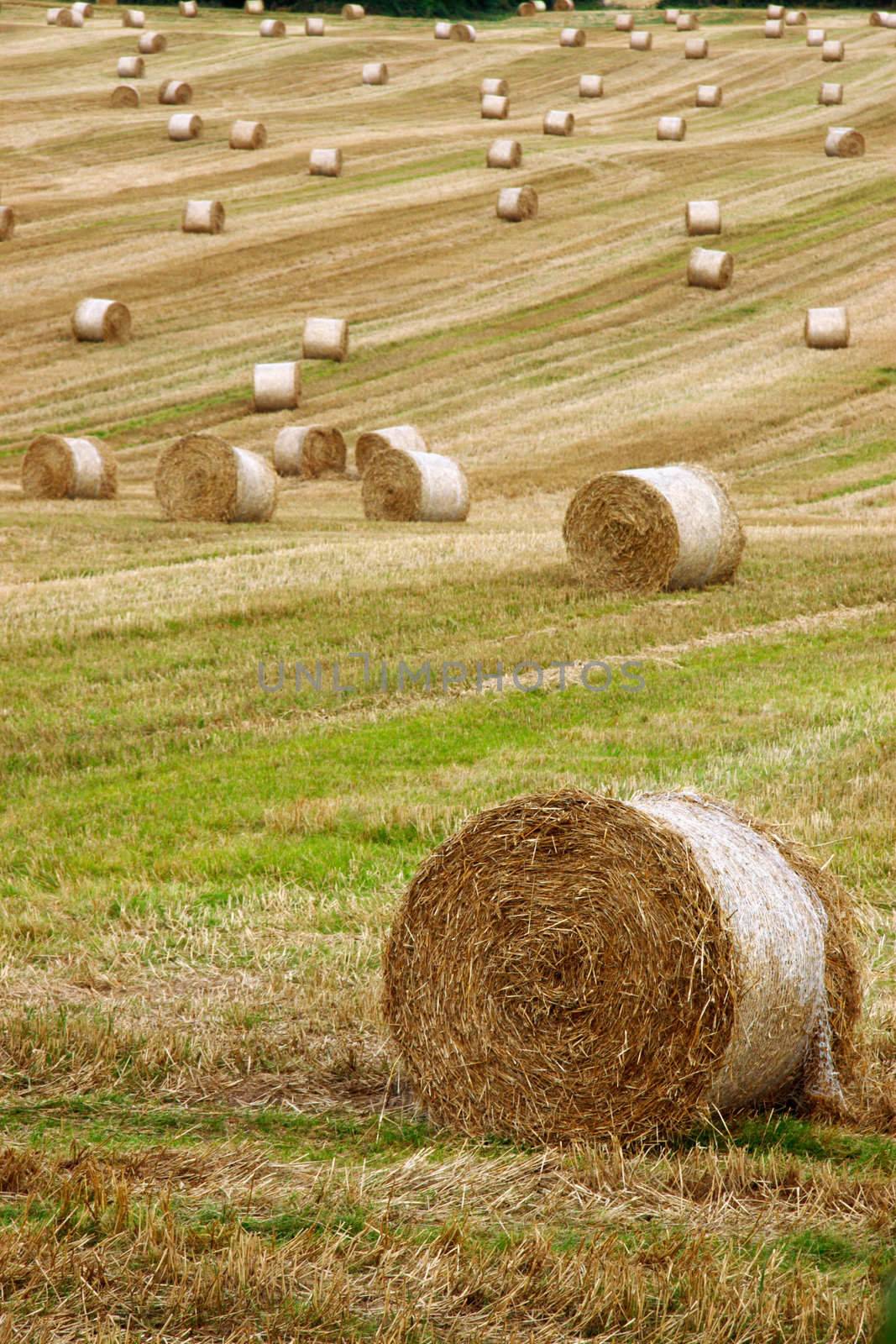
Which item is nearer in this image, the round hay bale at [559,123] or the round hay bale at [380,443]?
the round hay bale at [380,443]

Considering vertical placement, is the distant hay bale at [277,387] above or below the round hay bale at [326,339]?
below

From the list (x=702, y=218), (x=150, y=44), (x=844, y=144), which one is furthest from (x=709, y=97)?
(x=150, y=44)

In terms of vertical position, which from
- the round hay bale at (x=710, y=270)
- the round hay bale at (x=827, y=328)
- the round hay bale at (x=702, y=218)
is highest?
the round hay bale at (x=702, y=218)

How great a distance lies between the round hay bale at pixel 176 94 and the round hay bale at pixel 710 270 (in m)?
21.6

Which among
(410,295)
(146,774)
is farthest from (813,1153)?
(410,295)

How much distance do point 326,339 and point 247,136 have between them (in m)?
16.6

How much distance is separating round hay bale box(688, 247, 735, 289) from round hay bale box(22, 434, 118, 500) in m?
18.1

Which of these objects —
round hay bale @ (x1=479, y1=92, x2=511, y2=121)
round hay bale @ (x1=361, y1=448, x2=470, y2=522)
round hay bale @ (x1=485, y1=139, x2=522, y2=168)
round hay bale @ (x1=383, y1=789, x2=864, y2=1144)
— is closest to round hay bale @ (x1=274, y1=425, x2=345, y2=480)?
round hay bale @ (x1=361, y1=448, x2=470, y2=522)

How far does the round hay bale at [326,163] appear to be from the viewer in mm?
43250

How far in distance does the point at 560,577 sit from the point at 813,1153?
10.9 metres

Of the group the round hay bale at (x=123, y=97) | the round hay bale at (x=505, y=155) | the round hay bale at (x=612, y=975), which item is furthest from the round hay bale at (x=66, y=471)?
the round hay bale at (x=123, y=97)

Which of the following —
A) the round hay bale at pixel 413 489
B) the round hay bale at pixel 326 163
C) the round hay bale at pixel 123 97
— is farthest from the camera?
the round hay bale at pixel 123 97

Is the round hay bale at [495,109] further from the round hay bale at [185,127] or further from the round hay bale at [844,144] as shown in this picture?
the round hay bale at [844,144]

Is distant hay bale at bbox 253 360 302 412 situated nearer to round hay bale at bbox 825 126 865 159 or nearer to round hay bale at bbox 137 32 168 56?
round hay bale at bbox 825 126 865 159
